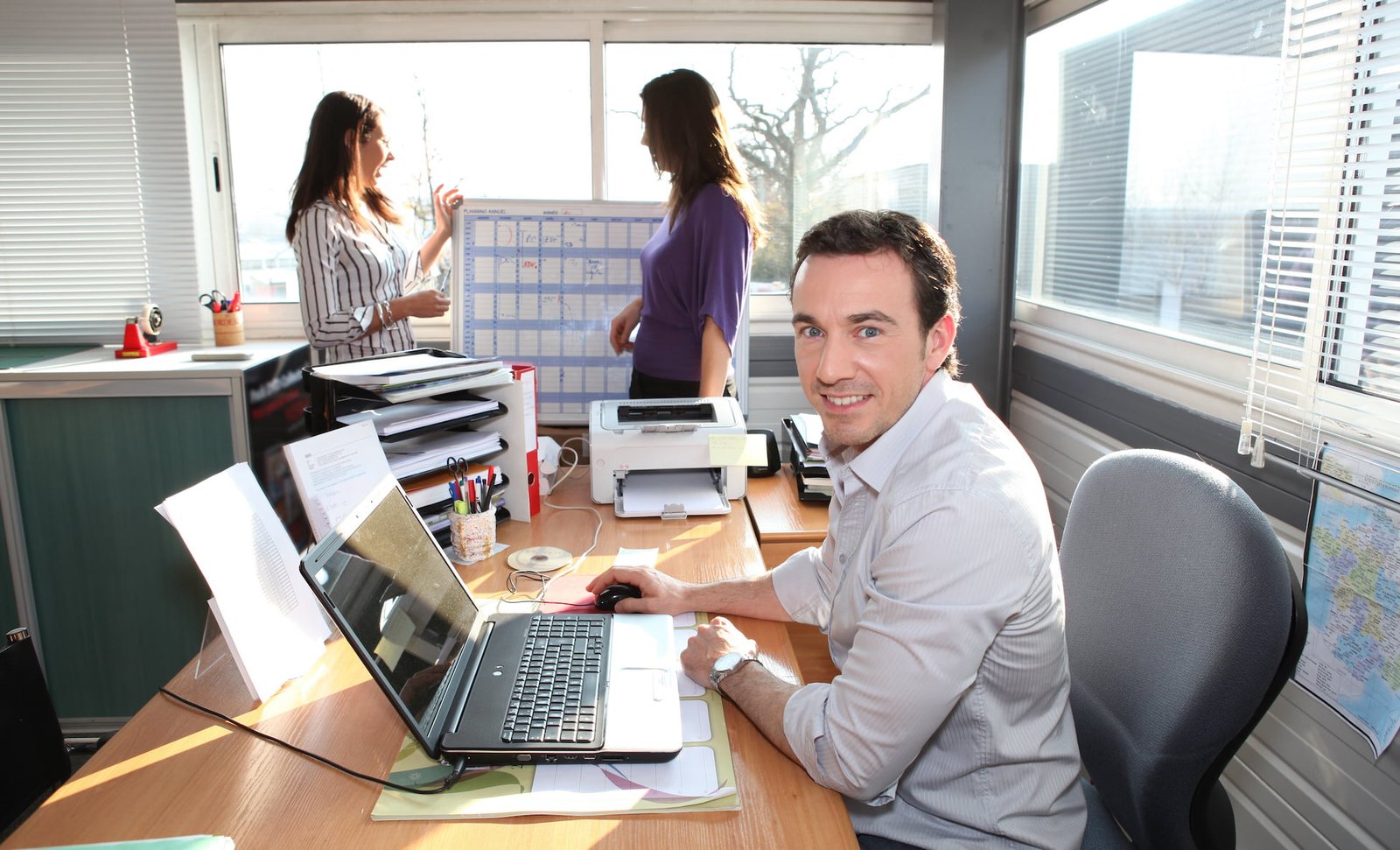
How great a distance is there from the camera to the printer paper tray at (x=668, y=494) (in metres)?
1.86

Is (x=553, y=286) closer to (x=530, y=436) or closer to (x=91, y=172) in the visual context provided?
(x=530, y=436)

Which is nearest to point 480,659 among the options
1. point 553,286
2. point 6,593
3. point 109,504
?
point 553,286

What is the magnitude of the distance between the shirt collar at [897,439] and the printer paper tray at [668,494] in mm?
725

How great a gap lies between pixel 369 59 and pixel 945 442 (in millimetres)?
2718

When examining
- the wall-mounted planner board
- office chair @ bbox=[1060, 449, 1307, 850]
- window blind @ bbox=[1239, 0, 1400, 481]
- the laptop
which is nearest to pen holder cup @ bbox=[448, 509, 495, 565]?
the laptop

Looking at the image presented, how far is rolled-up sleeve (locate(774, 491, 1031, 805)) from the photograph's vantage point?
3.18ft

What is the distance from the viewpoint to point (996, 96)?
289cm

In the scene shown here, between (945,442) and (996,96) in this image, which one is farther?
(996,96)

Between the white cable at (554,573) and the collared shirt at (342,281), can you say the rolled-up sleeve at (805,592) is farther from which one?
the collared shirt at (342,281)

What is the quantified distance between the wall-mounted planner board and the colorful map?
1.79 meters

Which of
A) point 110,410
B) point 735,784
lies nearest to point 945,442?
point 735,784

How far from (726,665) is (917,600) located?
11.1 inches

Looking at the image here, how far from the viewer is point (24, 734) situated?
4.34 ft

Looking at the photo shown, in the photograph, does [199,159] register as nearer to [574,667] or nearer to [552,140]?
[552,140]
